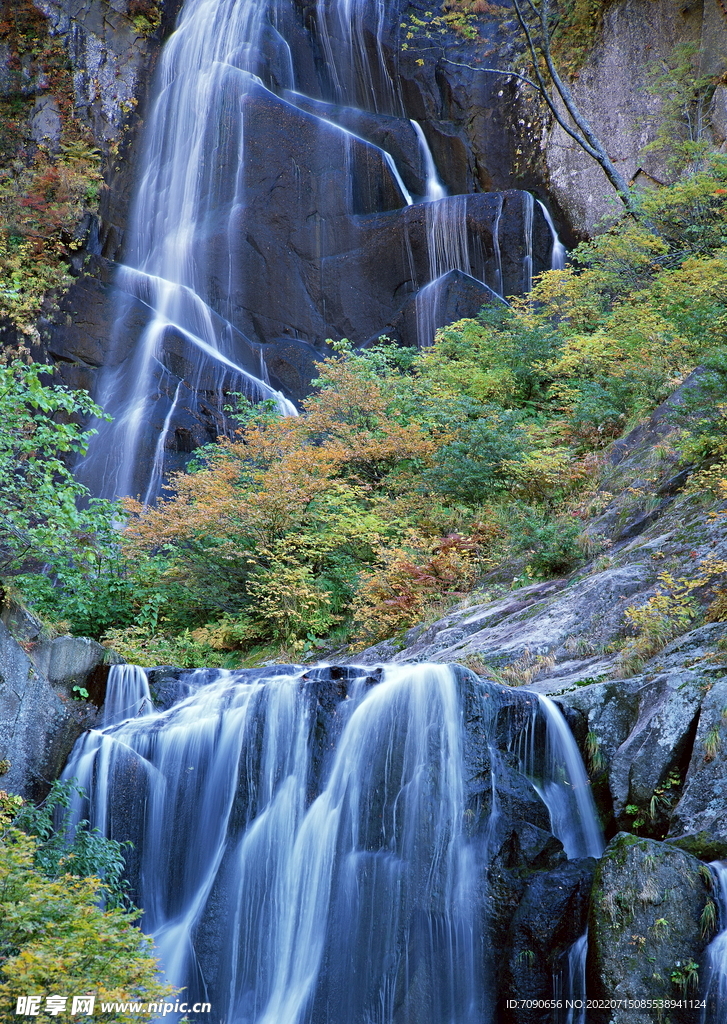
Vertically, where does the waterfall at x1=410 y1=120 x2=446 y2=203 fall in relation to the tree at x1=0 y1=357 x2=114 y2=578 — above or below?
above

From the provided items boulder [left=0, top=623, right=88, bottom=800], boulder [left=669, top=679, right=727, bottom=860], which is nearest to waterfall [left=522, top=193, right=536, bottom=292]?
boulder [left=0, top=623, right=88, bottom=800]

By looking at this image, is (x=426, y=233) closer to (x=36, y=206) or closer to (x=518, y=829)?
(x=36, y=206)

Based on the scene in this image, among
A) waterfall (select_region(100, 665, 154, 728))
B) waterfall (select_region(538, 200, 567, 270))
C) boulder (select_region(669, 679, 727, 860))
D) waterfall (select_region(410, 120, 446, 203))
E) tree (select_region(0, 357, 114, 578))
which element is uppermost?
waterfall (select_region(410, 120, 446, 203))

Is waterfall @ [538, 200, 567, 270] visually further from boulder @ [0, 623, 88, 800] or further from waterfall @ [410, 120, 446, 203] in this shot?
boulder @ [0, 623, 88, 800]

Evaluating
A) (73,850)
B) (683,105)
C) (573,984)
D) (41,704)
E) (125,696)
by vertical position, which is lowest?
(573,984)

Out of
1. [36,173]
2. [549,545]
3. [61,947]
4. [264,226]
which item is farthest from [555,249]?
[61,947]

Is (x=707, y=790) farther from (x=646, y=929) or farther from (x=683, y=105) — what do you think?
(x=683, y=105)

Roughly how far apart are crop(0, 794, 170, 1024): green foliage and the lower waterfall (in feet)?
5.83

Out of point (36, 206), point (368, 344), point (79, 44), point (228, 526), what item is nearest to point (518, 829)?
point (228, 526)

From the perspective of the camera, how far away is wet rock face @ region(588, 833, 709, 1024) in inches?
189

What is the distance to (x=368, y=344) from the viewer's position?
21328 millimetres

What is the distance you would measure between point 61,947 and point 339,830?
2.76 metres

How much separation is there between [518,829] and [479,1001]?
3.74ft

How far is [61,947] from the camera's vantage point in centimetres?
421
